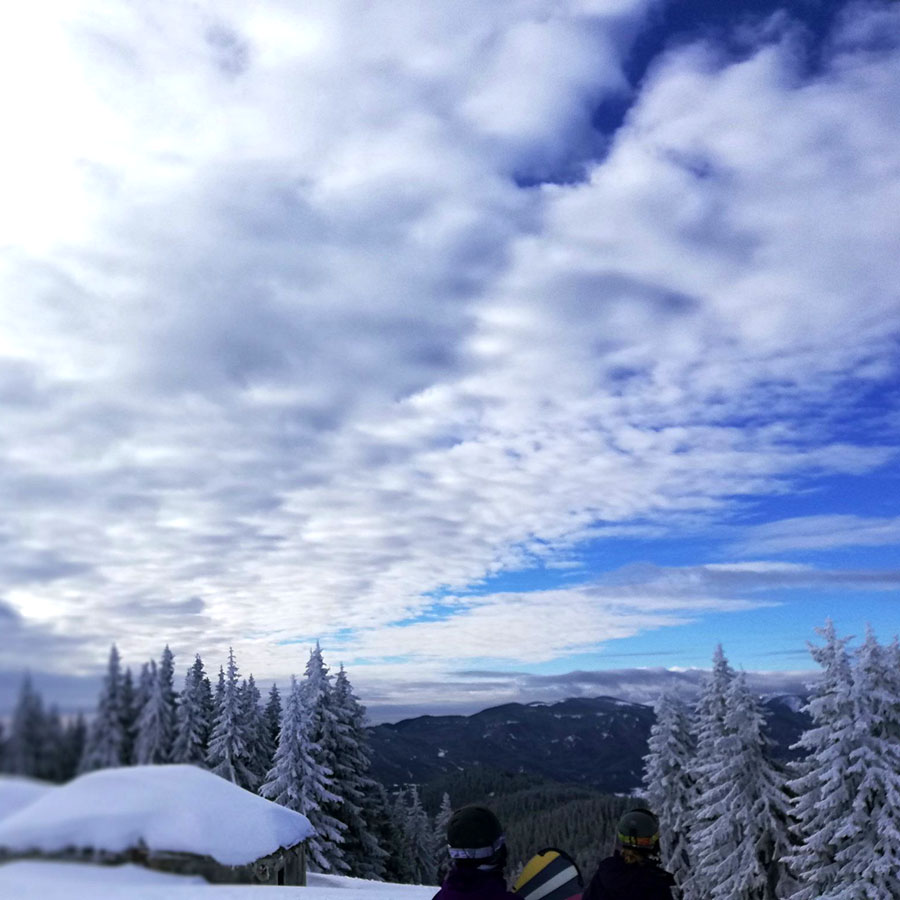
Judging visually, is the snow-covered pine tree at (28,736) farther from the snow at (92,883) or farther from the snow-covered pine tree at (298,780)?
the snow-covered pine tree at (298,780)

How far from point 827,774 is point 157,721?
28031 mm

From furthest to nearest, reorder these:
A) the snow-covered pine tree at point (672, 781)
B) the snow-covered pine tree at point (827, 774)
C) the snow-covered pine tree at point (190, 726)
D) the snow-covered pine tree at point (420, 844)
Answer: the snow-covered pine tree at point (420, 844) < the snow-covered pine tree at point (672, 781) < the snow-covered pine tree at point (827, 774) < the snow-covered pine tree at point (190, 726)

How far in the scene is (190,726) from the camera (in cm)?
211

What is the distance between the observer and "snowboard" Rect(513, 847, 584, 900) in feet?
16.9

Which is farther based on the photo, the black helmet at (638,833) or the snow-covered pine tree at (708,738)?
the snow-covered pine tree at (708,738)

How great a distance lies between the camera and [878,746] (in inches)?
974

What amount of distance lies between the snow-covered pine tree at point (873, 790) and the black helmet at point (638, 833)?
2305 cm

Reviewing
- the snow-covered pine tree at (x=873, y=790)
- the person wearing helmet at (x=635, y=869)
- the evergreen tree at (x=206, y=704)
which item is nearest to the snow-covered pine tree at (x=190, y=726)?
the evergreen tree at (x=206, y=704)

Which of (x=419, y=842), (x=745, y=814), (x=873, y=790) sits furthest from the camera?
(x=419, y=842)

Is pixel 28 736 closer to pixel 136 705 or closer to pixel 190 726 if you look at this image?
pixel 136 705

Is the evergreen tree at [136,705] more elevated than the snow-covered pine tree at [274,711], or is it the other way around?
the evergreen tree at [136,705]

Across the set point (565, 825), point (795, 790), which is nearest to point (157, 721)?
point (795, 790)

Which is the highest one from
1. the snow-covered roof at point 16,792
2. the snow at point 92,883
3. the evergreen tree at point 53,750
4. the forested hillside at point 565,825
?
the evergreen tree at point 53,750

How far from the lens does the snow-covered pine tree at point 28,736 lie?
1.63 m
